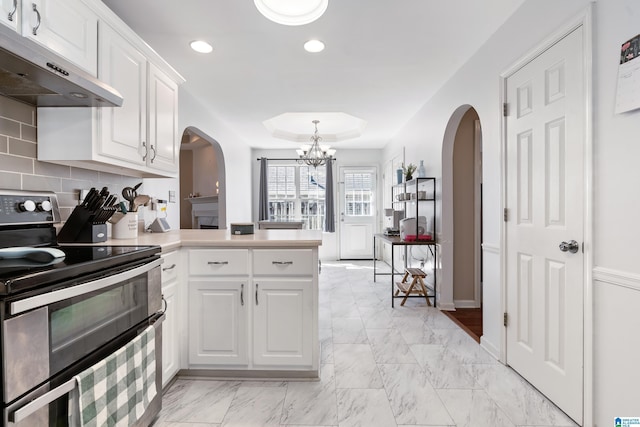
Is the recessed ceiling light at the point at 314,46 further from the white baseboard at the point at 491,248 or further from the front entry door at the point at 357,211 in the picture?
the front entry door at the point at 357,211

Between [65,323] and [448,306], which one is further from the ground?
Result: [65,323]

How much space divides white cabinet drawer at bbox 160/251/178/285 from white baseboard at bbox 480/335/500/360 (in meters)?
2.39

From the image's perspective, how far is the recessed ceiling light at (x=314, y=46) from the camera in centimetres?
255

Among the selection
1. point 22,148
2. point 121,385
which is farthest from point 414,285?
point 22,148

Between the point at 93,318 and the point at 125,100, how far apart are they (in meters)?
1.33

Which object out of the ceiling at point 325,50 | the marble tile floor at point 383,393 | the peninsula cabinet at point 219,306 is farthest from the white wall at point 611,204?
the peninsula cabinet at point 219,306

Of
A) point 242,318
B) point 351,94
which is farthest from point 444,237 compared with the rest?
point 242,318

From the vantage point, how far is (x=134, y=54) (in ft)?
6.50

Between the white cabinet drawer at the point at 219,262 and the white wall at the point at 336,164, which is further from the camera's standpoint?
the white wall at the point at 336,164

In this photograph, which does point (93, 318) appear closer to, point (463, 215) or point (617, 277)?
point (617, 277)

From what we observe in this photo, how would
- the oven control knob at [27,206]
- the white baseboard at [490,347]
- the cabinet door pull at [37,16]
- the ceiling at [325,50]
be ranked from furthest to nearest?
the white baseboard at [490,347] → the ceiling at [325,50] → the oven control knob at [27,206] → the cabinet door pull at [37,16]

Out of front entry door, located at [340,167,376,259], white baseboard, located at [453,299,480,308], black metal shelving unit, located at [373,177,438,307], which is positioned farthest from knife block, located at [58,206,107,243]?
front entry door, located at [340,167,376,259]

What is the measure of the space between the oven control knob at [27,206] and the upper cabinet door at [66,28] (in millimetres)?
725

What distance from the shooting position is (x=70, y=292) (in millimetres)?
1058
